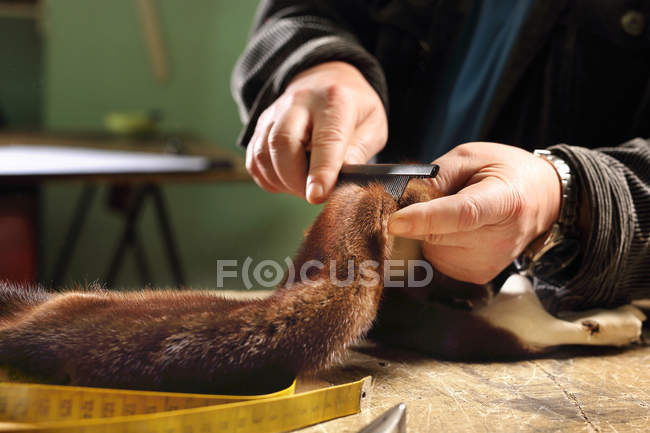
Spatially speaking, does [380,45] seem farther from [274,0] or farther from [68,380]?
[68,380]

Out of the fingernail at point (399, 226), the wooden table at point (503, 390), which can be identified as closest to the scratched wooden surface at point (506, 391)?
the wooden table at point (503, 390)

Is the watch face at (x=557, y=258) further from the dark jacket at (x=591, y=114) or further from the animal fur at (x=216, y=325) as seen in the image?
the animal fur at (x=216, y=325)

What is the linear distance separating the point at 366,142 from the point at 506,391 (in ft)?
0.87

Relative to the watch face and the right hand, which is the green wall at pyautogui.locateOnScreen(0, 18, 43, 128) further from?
the watch face

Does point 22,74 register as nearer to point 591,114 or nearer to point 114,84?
point 114,84

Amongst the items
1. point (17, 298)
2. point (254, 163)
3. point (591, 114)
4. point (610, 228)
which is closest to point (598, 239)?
point (610, 228)

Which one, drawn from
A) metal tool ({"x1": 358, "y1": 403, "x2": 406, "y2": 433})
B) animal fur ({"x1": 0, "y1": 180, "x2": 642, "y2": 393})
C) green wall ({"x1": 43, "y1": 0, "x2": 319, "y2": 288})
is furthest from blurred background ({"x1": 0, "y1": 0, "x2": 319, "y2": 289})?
metal tool ({"x1": 358, "y1": 403, "x2": 406, "y2": 433})

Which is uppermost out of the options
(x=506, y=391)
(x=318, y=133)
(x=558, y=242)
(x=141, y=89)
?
(x=141, y=89)

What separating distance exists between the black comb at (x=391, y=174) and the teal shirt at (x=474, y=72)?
9 cm

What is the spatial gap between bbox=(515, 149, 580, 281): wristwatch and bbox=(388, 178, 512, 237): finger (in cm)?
9

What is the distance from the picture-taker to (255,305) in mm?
422

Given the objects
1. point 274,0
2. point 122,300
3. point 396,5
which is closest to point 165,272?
point 274,0

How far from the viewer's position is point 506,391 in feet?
1.49

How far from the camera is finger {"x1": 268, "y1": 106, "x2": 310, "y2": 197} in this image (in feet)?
1.88
